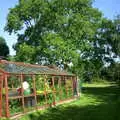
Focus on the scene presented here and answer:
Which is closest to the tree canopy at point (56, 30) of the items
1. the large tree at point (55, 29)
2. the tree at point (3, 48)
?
the large tree at point (55, 29)

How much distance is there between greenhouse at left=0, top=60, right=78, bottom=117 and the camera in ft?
64.3

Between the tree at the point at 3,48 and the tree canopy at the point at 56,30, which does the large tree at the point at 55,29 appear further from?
the tree at the point at 3,48

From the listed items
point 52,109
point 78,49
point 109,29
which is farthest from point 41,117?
point 109,29

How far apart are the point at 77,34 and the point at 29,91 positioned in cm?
2692

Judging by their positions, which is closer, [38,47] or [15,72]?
[15,72]

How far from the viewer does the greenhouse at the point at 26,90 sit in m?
19.6

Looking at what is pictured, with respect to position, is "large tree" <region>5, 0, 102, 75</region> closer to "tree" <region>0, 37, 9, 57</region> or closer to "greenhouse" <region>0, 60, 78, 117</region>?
"tree" <region>0, 37, 9, 57</region>

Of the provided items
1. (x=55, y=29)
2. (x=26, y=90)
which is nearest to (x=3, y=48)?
(x=55, y=29)

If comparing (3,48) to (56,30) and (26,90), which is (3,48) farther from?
(26,90)

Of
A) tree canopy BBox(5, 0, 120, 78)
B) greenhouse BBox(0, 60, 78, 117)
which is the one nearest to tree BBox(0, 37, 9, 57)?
tree canopy BBox(5, 0, 120, 78)

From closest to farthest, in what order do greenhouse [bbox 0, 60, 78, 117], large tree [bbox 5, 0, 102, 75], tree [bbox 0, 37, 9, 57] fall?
greenhouse [bbox 0, 60, 78, 117] → large tree [bbox 5, 0, 102, 75] → tree [bbox 0, 37, 9, 57]

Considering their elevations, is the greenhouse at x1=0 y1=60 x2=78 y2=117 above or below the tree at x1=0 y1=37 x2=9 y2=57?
below

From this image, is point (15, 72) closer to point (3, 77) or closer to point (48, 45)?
point (3, 77)

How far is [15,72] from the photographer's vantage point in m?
21.0
